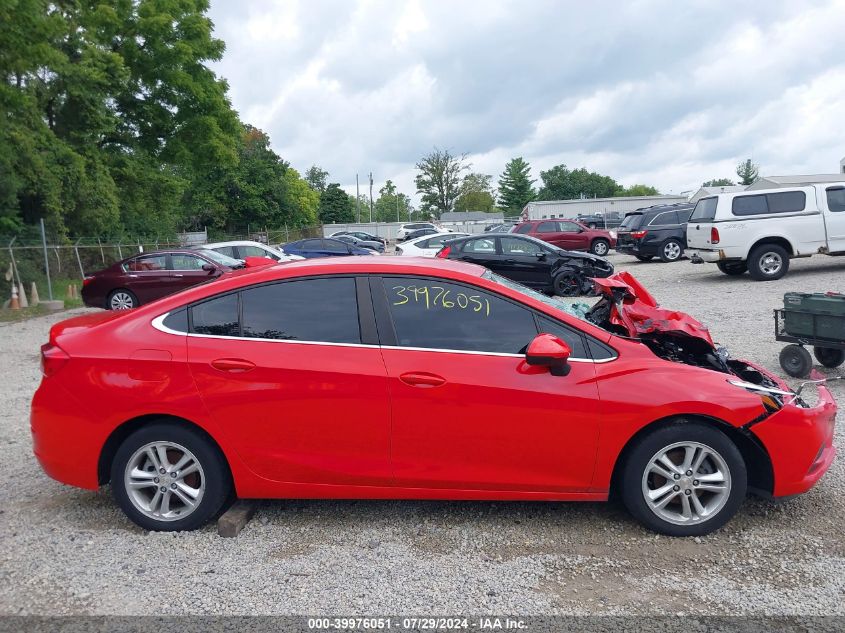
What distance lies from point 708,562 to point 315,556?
2.08 meters

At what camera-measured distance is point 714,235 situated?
1480cm

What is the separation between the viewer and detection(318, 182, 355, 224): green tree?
91.1 m

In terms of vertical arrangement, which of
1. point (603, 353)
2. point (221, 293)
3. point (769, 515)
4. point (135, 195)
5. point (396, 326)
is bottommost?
point (769, 515)

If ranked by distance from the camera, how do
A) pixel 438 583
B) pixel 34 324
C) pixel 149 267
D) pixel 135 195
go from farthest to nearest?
pixel 135 195 < pixel 149 267 < pixel 34 324 < pixel 438 583

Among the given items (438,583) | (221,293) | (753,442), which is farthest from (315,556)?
(753,442)

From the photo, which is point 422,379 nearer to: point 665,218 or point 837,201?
point 837,201

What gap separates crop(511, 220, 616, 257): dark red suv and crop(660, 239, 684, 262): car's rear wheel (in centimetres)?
341

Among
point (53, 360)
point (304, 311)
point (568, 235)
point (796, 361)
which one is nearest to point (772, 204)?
point (796, 361)

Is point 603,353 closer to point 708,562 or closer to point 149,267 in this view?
point 708,562

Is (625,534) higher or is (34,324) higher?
(34,324)

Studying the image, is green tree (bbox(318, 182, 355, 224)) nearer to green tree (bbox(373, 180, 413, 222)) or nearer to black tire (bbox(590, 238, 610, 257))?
green tree (bbox(373, 180, 413, 222))

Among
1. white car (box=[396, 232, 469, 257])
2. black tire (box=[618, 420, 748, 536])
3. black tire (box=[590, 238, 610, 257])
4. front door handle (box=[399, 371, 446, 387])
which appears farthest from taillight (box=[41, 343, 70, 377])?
black tire (box=[590, 238, 610, 257])

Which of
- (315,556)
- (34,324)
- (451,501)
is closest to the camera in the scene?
(315,556)

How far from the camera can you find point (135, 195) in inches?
1065
